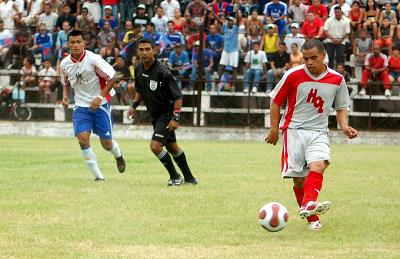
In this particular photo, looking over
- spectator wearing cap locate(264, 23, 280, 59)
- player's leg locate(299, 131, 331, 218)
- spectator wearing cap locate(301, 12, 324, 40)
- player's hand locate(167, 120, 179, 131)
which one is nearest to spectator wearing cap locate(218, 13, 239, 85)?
spectator wearing cap locate(264, 23, 280, 59)

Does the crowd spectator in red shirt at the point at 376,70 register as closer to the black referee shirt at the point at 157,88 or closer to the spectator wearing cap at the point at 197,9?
the spectator wearing cap at the point at 197,9

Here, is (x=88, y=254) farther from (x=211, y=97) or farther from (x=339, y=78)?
(x=211, y=97)

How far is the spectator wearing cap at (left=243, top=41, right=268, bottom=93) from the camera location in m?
28.8

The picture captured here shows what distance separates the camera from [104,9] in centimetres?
3166

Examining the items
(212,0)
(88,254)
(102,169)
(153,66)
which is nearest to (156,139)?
(153,66)

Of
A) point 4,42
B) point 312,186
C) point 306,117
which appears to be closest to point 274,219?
point 312,186

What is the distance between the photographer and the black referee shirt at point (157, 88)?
14398 mm

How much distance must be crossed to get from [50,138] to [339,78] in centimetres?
1933

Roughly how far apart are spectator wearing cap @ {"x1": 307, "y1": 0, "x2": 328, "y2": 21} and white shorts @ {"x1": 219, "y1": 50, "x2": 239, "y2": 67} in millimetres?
2550

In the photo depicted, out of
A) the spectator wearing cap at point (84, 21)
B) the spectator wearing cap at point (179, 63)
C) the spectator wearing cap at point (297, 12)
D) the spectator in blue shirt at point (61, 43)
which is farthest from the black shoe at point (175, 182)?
the spectator wearing cap at point (84, 21)

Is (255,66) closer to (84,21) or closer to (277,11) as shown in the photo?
(277,11)

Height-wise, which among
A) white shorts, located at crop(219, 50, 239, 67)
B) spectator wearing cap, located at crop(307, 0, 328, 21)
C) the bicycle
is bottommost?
the bicycle

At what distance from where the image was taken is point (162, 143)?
47.8 feet

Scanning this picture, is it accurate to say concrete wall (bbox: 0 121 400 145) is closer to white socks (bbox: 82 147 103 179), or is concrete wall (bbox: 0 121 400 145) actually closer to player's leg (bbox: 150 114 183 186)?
white socks (bbox: 82 147 103 179)
